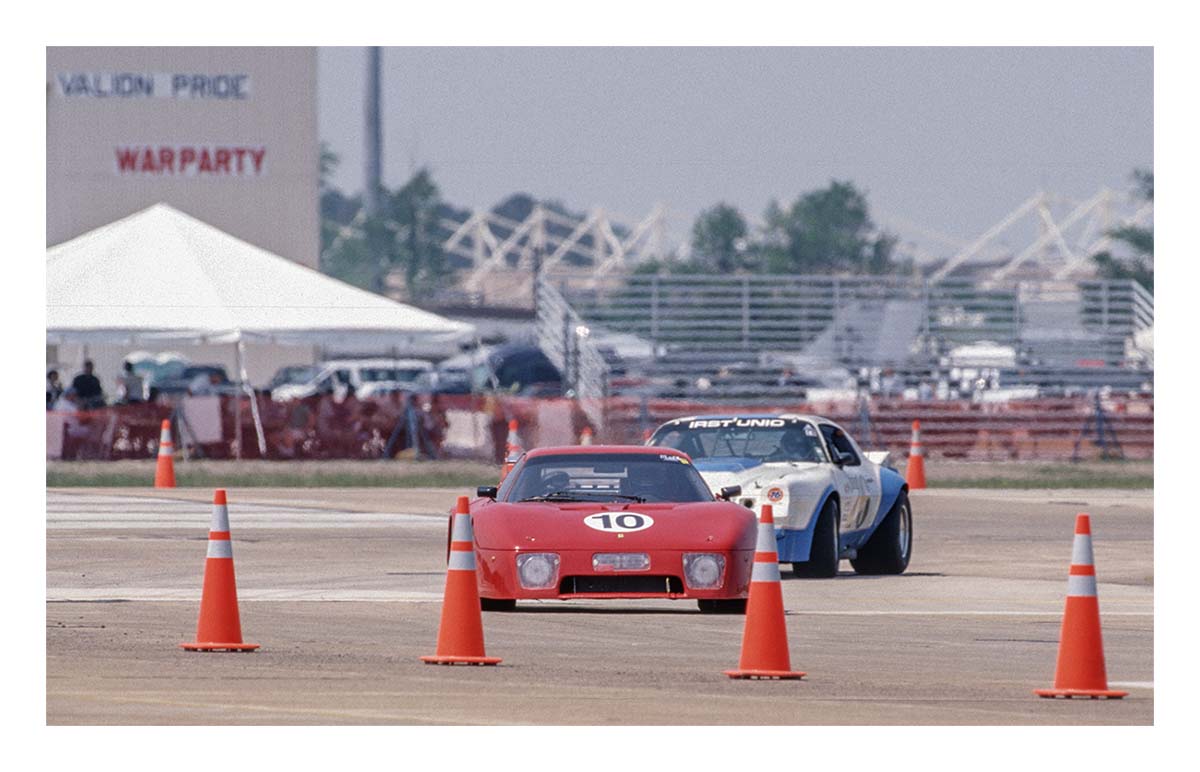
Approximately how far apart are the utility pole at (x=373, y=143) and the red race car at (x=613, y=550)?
108m

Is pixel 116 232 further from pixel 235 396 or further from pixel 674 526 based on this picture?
pixel 674 526

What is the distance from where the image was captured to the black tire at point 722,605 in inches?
563

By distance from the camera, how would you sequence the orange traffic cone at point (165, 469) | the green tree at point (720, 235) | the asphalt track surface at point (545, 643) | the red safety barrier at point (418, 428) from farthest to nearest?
the green tree at point (720, 235) → the red safety barrier at point (418, 428) → the orange traffic cone at point (165, 469) → the asphalt track surface at point (545, 643)

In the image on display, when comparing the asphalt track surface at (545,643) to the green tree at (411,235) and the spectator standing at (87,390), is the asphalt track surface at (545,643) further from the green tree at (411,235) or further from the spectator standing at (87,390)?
the green tree at (411,235)

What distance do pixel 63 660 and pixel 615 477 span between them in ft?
15.3

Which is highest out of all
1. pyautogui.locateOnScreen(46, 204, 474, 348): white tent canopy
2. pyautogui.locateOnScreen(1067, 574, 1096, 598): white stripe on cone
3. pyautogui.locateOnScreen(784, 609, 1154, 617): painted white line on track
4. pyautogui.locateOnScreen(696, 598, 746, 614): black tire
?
pyautogui.locateOnScreen(46, 204, 474, 348): white tent canopy

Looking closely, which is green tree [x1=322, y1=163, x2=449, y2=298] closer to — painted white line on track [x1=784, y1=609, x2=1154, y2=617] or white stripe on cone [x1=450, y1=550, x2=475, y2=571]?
painted white line on track [x1=784, y1=609, x2=1154, y2=617]

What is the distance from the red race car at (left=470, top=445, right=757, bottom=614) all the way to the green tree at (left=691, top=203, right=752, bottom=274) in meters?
126

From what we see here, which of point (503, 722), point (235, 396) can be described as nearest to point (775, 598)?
point (503, 722)

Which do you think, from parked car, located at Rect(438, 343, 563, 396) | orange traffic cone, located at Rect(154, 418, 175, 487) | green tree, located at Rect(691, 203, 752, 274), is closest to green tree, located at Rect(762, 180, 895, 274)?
green tree, located at Rect(691, 203, 752, 274)

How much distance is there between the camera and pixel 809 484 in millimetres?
16828

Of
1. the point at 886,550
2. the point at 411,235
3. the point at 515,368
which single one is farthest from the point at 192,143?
the point at 411,235

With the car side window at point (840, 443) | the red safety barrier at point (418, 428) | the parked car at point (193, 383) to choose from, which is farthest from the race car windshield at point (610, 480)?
the parked car at point (193, 383)

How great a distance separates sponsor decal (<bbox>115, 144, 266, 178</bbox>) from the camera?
60.5 m
